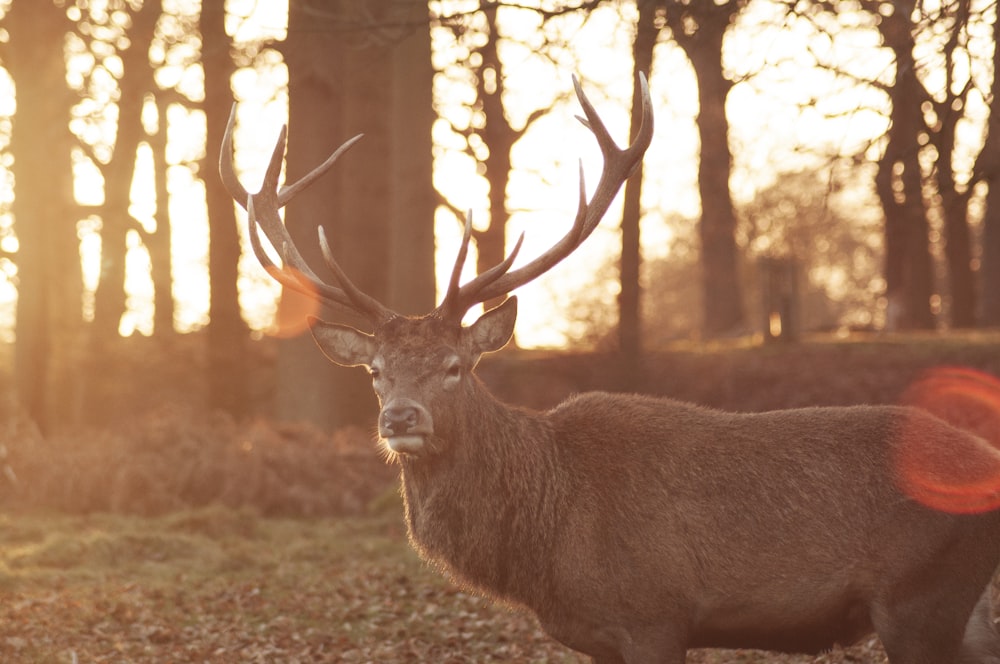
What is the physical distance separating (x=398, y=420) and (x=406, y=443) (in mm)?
128

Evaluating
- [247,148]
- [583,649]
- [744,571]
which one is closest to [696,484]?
[744,571]

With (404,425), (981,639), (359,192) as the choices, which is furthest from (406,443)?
(359,192)

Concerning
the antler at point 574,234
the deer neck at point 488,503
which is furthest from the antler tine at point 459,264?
the deer neck at point 488,503

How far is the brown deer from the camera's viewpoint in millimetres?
5871

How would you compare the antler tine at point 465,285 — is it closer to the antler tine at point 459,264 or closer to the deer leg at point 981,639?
the antler tine at point 459,264

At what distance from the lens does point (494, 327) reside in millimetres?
6707

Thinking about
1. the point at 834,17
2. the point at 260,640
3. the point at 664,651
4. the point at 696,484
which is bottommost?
the point at 260,640

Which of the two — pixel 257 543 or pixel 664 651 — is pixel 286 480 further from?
pixel 664 651

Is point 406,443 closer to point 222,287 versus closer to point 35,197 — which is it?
point 222,287

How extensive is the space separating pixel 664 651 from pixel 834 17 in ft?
18.4

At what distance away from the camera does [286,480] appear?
14.2 m

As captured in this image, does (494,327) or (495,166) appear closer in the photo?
(494,327)

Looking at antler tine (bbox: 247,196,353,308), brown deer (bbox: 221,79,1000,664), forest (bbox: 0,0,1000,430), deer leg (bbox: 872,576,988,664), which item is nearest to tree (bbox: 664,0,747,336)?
forest (bbox: 0,0,1000,430)

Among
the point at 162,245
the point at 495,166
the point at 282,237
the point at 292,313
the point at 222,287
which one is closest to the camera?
the point at 282,237
